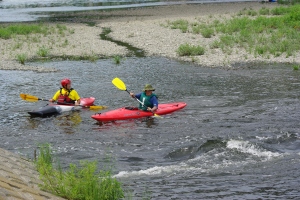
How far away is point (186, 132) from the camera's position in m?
11.8

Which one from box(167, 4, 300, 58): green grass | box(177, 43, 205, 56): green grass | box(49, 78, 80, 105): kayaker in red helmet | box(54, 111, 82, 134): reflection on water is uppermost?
box(167, 4, 300, 58): green grass

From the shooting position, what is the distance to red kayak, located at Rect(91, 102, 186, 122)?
1314cm

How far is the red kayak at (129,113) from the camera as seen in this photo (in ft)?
43.1

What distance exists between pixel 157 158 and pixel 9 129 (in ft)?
15.4

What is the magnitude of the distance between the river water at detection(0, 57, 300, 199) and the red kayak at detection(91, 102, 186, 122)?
18 centimetres

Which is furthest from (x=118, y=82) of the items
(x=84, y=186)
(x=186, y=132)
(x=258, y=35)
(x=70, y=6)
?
(x=70, y=6)

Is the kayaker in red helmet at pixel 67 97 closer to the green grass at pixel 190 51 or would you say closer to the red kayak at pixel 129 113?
the red kayak at pixel 129 113

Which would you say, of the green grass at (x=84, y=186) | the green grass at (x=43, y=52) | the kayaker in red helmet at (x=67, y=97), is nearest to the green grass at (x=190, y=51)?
the green grass at (x=43, y=52)

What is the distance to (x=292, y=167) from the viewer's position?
888 cm

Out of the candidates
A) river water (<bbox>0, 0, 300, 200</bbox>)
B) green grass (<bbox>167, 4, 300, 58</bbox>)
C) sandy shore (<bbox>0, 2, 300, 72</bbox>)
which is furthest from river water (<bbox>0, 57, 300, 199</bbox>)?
green grass (<bbox>167, 4, 300, 58</bbox>)

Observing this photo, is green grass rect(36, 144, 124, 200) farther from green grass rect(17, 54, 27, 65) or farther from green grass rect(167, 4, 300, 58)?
green grass rect(17, 54, 27, 65)

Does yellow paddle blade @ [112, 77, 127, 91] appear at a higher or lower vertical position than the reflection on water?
higher

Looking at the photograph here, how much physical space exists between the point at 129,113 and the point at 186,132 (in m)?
2.19

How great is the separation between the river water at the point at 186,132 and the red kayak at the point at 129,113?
18 cm
